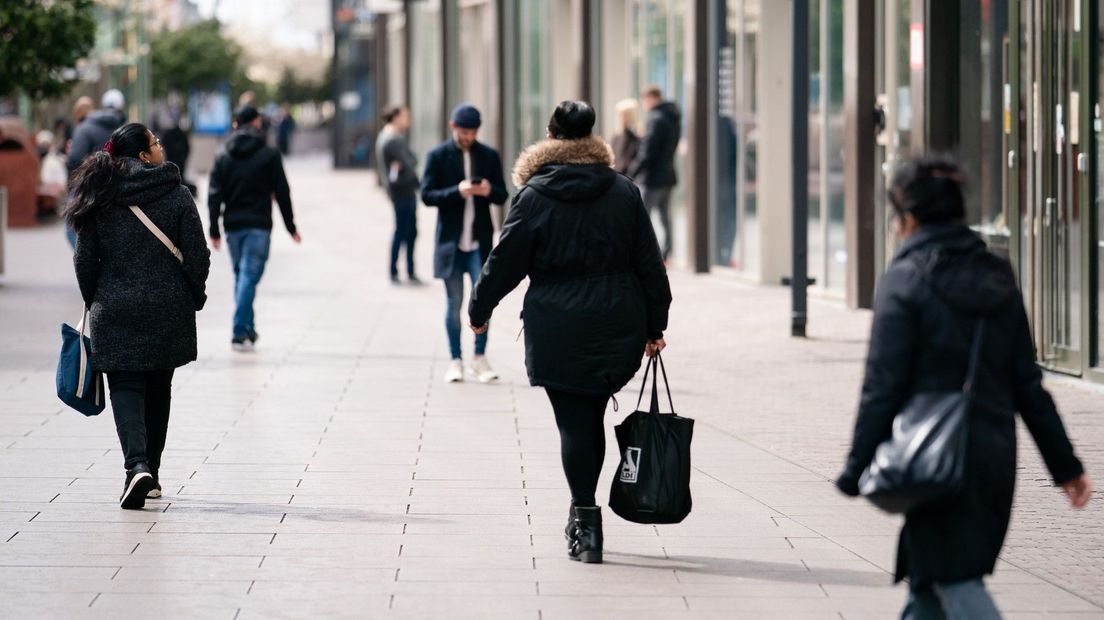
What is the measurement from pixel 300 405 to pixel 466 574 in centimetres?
421

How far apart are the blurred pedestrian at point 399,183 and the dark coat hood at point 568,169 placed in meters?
11.5

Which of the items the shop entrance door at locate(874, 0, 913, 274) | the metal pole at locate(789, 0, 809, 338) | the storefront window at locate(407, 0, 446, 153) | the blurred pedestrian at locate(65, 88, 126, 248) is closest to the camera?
the metal pole at locate(789, 0, 809, 338)

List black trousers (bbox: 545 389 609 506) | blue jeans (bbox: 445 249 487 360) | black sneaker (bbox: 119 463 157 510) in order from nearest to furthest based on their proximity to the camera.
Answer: black trousers (bbox: 545 389 609 506) < black sneaker (bbox: 119 463 157 510) < blue jeans (bbox: 445 249 487 360)

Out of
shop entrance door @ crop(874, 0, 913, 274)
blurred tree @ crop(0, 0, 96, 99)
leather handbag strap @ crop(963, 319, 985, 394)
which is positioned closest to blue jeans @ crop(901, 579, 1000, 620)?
leather handbag strap @ crop(963, 319, 985, 394)

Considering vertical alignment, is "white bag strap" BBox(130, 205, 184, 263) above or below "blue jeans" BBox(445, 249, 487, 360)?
above

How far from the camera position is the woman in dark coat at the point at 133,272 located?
7336 millimetres

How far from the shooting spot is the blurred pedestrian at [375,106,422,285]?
18.0 m

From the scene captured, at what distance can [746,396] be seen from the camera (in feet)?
34.6

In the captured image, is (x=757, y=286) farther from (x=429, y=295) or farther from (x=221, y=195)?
(x=221, y=195)

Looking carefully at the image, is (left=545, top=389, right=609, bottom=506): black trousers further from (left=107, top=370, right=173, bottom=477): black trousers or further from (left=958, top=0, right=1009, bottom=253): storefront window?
(left=958, top=0, right=1009, bottom=253): storefront window

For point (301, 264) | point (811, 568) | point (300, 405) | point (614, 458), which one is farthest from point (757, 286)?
point (811, 568)

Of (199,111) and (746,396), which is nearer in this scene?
(746,396)

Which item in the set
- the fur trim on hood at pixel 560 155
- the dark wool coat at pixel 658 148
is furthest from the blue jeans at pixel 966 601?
the dark wool coat at pixel 658 148

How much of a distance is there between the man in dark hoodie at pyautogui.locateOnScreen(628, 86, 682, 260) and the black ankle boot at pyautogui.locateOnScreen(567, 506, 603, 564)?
40.4ft
